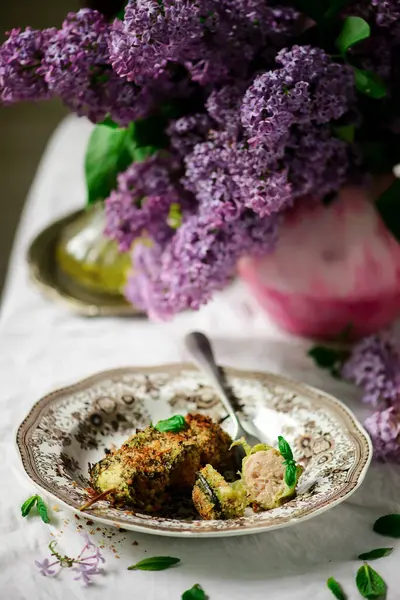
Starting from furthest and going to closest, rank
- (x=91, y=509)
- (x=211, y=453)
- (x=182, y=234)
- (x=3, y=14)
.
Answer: (x=3, y=14)
(x=182, y=234)
(x=211, y=453)
(x=91, y=509)

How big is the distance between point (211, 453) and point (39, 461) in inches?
6.6

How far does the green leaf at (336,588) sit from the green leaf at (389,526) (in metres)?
0.09

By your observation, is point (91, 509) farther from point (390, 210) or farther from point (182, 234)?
point (390, 210)

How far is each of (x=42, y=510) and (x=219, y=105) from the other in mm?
457

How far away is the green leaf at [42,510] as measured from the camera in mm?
769

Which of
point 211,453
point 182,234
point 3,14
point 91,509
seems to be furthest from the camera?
point 3,14

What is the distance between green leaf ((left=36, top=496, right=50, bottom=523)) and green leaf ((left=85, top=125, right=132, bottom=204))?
1.32 ft

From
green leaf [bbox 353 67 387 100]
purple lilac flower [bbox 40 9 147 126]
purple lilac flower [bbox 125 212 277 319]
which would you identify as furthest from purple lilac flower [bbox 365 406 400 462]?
purple lilac flower [bbox 40 9 147 126]

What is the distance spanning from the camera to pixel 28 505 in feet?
2.57

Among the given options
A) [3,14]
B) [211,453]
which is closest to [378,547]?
[211,453]

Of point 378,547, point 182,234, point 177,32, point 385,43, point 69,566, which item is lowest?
point 378,547

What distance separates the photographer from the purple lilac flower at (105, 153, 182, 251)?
0.98m

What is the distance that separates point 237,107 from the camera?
86 cm

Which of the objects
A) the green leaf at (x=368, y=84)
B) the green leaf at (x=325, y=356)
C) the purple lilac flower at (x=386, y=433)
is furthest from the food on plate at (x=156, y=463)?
the green leaf at (x=368, y=84)
